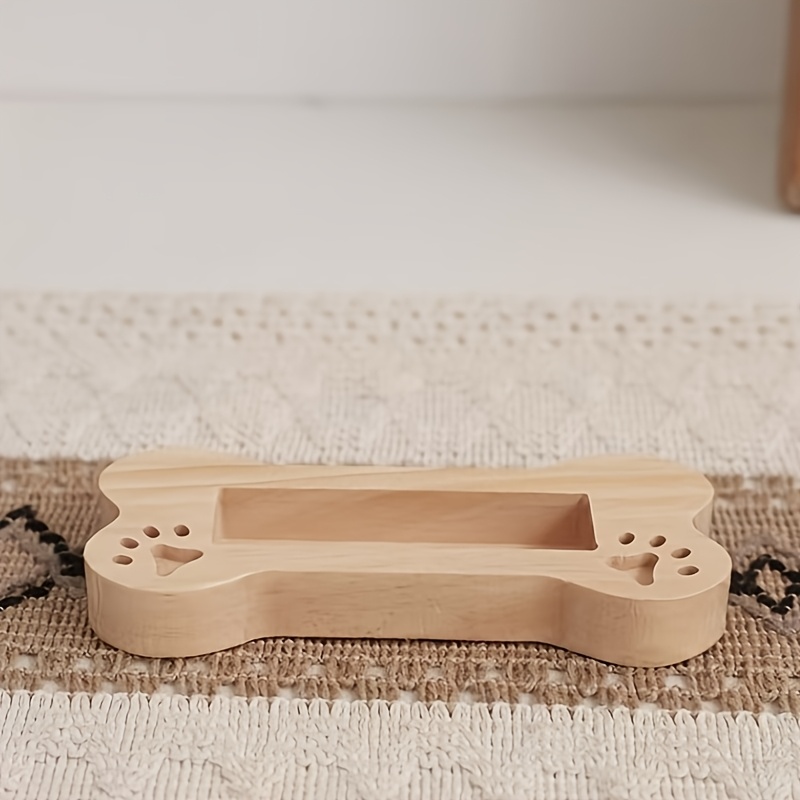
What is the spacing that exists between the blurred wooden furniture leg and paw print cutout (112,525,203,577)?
0.73 m

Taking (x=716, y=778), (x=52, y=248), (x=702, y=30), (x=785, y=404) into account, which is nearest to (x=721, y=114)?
(x=702, y=30)

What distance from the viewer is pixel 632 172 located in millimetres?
1208

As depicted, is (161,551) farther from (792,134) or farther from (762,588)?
(792,134)

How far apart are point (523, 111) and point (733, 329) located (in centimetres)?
53

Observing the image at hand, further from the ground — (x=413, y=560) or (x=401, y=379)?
(x=413, y=560)

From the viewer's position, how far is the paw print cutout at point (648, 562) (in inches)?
22.4

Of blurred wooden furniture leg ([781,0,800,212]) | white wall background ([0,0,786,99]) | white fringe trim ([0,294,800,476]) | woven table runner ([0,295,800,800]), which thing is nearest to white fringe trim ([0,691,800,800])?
woven table runner ([0,295,800,800])

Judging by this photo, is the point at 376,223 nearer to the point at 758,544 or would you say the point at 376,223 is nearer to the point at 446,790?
the point at 758,544

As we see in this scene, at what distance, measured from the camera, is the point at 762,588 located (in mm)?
625

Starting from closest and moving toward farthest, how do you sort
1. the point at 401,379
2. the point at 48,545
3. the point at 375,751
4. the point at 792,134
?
the point at 375,751, the point at 48,545, the point at 401,379, the point at 792,134

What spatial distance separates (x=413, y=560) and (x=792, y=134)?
0.69 metres

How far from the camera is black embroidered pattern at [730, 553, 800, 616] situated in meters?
0.61

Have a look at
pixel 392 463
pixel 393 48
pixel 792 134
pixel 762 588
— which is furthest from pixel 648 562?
pixel 393 48

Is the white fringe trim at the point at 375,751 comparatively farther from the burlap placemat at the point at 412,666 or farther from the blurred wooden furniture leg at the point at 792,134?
the blurred wooden furniture leg at the point at 792,134
